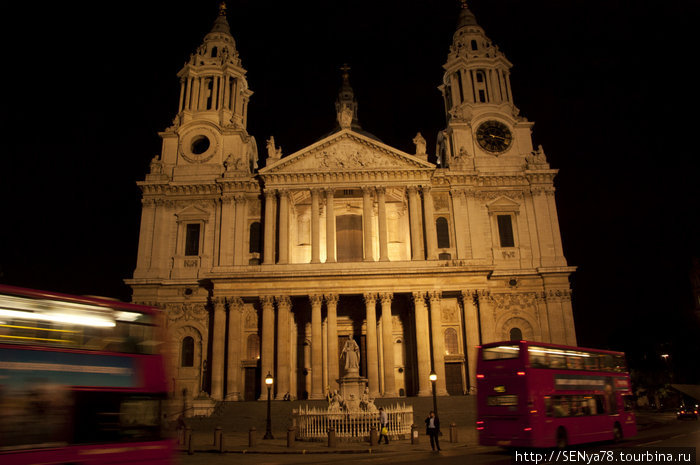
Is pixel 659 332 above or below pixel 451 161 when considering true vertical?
below

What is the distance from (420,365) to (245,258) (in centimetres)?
1460

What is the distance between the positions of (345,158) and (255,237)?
881 centimetres

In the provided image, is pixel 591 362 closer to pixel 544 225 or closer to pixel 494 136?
pixel 544 225

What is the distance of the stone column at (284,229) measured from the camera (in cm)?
3638

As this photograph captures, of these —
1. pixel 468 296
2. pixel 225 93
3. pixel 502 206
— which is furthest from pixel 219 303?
pixel 502 206

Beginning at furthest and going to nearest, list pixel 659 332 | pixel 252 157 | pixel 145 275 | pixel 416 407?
1. pixel 659 332
2. pixel 252 157
3. pixel 145 275
4. pixel 416 407

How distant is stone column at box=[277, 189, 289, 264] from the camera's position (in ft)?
119

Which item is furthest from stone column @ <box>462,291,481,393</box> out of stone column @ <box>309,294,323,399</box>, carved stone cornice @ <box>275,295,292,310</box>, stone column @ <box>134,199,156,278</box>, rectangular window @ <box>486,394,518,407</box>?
stone column @ <box>134,199,156,278</box>

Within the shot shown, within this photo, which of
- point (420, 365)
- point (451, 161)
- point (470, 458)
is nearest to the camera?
point (470, 458)

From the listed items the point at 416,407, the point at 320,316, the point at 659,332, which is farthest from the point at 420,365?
the point at 659,332

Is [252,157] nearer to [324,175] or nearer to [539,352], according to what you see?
[324,175]

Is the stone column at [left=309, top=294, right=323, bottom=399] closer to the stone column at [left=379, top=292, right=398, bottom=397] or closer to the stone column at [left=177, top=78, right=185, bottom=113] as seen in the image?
the stone column at [left=379, top=292, right=398, bottom=397]

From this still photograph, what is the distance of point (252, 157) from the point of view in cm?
4528

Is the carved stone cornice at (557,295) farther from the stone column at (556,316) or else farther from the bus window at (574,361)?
the bus window at (574,361)
